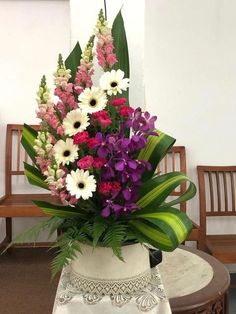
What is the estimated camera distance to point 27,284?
7.07 ft

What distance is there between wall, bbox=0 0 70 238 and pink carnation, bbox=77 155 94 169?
186 centimetres

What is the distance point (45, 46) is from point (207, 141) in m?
1.26

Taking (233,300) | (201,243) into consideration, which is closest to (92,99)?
(201,243)

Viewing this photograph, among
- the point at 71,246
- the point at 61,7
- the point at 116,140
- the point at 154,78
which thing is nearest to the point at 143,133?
the point at 116,140

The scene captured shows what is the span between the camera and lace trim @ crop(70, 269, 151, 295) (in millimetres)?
788

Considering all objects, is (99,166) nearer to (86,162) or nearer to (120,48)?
(86,162)

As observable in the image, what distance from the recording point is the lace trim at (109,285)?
788 mm

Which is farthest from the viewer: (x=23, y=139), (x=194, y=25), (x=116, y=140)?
(x=194, y=25)

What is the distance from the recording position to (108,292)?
0.79m

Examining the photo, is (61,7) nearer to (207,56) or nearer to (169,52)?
(169,52)

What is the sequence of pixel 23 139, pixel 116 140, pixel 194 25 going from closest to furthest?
pixel 116 140
pixel 23 139
pixel 194 25

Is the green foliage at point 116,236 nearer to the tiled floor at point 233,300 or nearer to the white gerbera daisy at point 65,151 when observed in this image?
the white gerbera daisy at point 65,151

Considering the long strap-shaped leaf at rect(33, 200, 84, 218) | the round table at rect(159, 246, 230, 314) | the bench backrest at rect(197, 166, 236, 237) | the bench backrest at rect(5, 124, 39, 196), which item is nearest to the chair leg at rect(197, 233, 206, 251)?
the bench backrest at rect(197, 166, 236, 237)

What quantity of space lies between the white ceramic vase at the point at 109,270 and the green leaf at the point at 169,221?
0.07 meters
